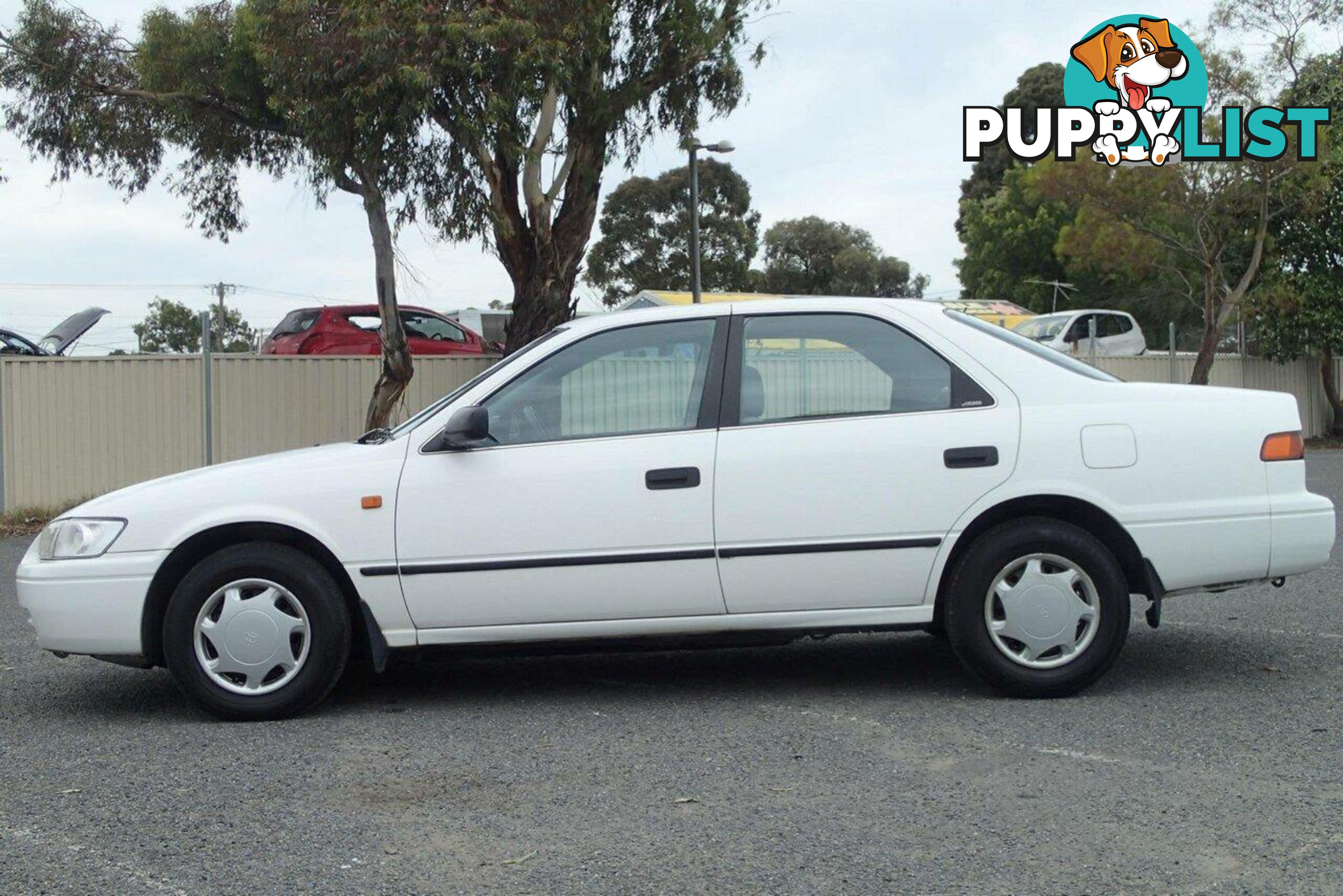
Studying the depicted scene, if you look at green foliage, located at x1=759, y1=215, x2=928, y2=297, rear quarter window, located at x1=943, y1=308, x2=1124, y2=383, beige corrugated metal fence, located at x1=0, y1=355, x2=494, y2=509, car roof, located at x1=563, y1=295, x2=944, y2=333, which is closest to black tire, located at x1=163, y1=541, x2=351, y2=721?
car roof, located at x1=563, y1=295, x2=944, y2=333

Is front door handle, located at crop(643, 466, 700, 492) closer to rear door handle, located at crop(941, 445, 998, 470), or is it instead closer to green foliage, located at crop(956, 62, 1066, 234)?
rear door handle, located at crop(941, 445, 998, 470)

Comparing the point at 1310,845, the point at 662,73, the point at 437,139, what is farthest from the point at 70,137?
the point at 1310,845

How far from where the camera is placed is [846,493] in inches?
216

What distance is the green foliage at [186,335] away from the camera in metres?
17.0

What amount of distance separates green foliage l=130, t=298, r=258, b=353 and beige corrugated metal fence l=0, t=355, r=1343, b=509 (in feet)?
1.71

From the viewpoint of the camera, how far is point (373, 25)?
15070 mm

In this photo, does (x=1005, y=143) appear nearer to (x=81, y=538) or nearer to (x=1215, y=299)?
(x=1215, y=299)

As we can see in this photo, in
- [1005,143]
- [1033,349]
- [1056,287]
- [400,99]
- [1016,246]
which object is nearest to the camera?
[1033,349]

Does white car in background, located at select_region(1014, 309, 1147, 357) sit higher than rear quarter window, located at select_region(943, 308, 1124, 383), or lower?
higher

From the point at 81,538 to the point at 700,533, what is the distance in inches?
94.0

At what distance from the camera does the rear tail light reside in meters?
5.63

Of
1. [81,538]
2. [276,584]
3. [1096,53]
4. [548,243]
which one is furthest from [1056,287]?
[81,538]

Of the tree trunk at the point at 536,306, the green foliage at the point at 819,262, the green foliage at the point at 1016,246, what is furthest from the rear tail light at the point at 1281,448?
the green foliage at the point at 819,262

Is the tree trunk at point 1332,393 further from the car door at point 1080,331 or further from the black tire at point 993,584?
the black tire at point 993,584
